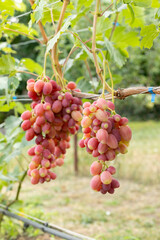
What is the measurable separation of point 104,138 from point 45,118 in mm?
182

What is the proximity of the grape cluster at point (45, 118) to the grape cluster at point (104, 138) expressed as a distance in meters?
0.11

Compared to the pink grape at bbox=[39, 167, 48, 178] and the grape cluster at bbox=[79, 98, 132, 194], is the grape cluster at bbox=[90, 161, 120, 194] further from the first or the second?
the pink grape at bbox=[39, 167, 48, 178]

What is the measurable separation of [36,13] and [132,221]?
170 centimetres

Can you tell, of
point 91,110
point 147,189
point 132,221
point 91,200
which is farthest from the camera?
point 147,189

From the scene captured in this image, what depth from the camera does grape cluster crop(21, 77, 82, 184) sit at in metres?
0.66

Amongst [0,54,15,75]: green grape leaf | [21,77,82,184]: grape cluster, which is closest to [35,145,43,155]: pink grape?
[21,77,82,184]: grape cluster

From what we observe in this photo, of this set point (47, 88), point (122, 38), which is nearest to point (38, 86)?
point (47, 88)

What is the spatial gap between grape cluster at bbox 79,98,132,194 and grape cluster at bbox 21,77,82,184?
11 centimetres

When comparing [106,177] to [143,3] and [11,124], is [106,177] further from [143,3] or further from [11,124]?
[11,124]

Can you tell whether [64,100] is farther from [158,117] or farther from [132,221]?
[158,117]

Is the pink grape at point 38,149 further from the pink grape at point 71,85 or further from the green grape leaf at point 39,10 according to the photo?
the green grape leaf at point 39,10

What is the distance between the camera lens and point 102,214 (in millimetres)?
2133

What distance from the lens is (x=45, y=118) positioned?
2.19ft

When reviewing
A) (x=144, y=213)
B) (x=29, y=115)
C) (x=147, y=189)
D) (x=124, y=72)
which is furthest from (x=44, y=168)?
(x=124, y=72)
